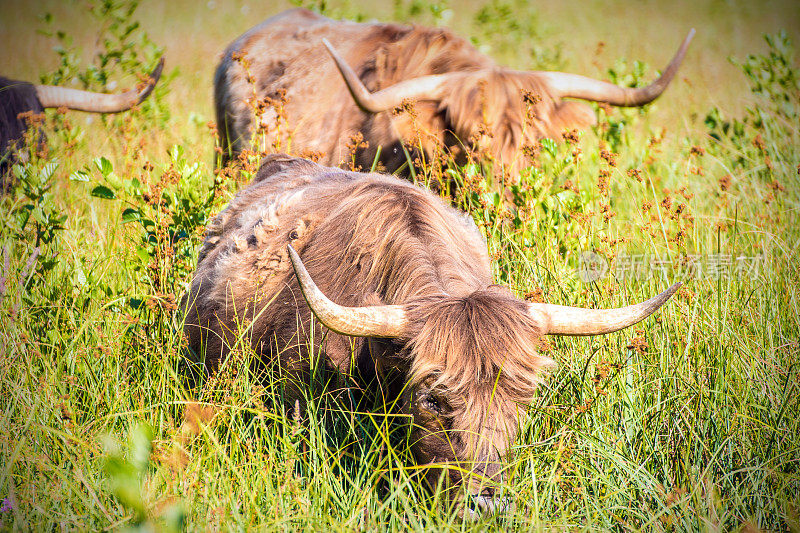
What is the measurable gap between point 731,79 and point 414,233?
10.5m

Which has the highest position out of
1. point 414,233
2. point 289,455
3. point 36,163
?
point 414,233

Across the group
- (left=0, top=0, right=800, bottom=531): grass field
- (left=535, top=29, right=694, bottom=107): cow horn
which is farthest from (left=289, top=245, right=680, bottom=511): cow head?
(left=535, top=29, right=694, bottom=107): cow horn

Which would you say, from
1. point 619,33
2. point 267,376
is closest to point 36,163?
point 267,376

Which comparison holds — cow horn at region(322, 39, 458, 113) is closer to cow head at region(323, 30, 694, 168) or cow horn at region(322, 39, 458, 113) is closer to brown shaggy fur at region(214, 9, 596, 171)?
cow head at region(323, 30, 694, 168)

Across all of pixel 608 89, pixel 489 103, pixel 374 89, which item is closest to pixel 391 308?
pixel 489 103

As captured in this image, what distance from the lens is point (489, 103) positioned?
214 inches

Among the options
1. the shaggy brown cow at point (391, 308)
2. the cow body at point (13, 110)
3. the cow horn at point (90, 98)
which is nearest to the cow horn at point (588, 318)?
the shaggy brown cow at point (391, 308)

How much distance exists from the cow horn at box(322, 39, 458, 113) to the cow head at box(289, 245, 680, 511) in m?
3.11

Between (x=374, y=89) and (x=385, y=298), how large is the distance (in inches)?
146

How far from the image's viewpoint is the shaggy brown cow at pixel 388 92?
5434 millimetres

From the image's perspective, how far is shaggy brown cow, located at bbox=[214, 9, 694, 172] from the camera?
17.8ft

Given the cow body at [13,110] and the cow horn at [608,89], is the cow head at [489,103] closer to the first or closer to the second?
the cow horn at [608,89]

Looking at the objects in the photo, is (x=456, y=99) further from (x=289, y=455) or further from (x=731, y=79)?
(x=731, y=79)

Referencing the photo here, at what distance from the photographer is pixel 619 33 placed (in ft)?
55.1
